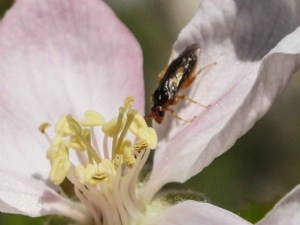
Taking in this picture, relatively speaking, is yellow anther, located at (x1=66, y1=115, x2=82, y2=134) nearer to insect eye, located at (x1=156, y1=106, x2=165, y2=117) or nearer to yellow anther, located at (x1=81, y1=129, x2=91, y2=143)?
yellow anther, located at (x1=81, y1=129, x2=91, y2=143)

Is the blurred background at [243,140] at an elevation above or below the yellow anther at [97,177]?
below

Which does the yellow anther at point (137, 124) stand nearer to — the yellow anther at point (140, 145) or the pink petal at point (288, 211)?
the yellow anther at point (140, 145)

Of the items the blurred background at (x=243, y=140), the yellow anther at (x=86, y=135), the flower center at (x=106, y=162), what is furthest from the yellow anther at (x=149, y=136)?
the blurred background at (x=243, y=140)

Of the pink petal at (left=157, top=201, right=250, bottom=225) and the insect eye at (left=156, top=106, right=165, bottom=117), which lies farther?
the insect eye at (left=156, top=106, right=165, bottom=117)

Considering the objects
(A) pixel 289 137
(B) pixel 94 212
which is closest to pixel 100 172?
(B) pixel 94 212

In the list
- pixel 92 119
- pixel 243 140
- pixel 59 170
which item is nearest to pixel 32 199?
pixel 59 170

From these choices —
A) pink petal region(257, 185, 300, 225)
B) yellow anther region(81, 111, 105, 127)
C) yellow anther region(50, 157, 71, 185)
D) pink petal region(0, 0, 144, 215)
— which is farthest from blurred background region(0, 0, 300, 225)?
pink petal region(257, 185, 300, 225)
